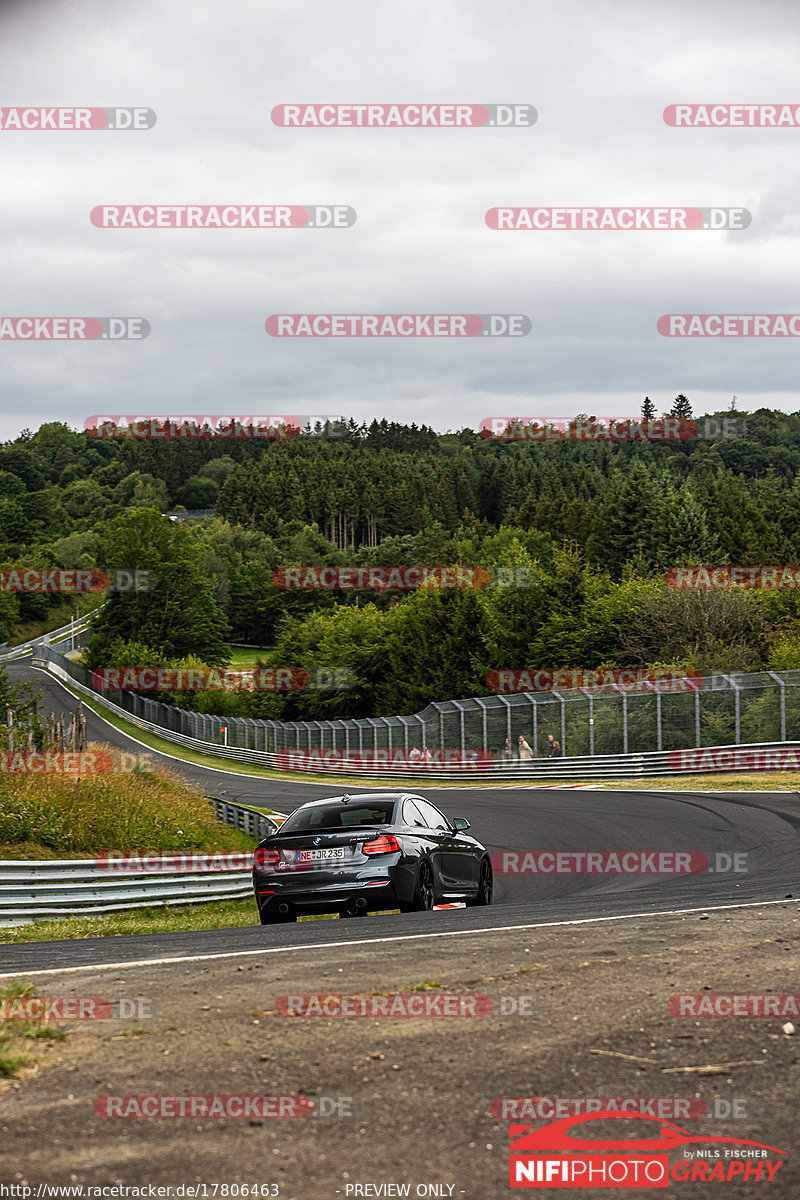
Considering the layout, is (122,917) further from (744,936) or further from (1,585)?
(1,585)

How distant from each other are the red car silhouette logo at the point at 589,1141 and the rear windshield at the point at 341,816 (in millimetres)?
7325

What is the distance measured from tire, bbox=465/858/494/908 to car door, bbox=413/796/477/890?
0.21 metres

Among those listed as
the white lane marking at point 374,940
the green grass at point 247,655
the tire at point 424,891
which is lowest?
the green grass at point 247,655

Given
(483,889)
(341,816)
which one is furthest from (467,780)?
(341,816)

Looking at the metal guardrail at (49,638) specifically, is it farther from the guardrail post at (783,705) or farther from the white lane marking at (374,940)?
the white lane marking at (374,940)

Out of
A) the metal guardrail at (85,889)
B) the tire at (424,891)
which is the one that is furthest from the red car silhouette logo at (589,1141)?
the metal guardrail at (85,889)

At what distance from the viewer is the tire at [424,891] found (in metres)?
12.2

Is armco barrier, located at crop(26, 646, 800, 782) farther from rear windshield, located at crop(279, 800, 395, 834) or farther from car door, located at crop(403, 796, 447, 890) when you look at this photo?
rear windshield, located at crop(279, 800, 395, 834)

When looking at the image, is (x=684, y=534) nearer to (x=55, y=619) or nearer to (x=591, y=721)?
(x=591, y=721)

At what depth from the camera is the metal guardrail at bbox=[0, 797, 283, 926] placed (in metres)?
13.6

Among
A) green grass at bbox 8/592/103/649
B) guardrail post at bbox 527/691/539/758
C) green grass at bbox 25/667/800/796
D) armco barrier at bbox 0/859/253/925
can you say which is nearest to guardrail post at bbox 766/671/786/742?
green grass at bbox 25/667/800/796

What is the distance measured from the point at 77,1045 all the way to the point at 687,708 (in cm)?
2673

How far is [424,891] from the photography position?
1242 cm

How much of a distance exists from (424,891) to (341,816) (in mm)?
1141
